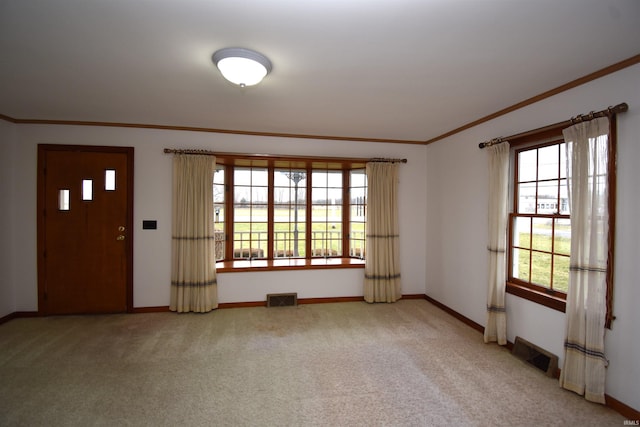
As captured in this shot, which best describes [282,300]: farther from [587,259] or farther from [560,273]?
[587,259]

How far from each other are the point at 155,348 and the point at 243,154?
8.15 feet

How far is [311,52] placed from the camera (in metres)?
2.02

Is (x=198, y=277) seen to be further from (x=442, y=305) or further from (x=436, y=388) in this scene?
(x=442, y=305)

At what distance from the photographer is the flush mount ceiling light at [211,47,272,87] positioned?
200cm

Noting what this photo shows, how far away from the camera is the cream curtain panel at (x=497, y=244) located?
119 inches

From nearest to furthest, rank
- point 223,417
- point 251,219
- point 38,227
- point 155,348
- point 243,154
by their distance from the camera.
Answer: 1. point 223,417
2. point 155,348
3. point 38,227
4. point 243,154
5. point 251,219

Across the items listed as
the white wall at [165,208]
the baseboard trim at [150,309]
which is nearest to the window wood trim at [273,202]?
the white wall at [165,208]

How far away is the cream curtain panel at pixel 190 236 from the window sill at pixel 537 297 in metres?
3.61

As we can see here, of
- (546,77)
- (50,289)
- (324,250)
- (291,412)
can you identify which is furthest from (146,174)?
(546,77)

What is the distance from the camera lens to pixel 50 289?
3.76 metres

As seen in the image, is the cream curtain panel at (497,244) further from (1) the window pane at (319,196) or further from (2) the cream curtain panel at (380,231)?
(1) the window pane at (319,196)

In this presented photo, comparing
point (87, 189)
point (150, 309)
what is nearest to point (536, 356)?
point (150, 309)

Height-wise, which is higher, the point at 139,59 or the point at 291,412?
the point at 139,59

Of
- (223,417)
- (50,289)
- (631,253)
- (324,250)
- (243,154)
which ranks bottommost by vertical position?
(223,417)
